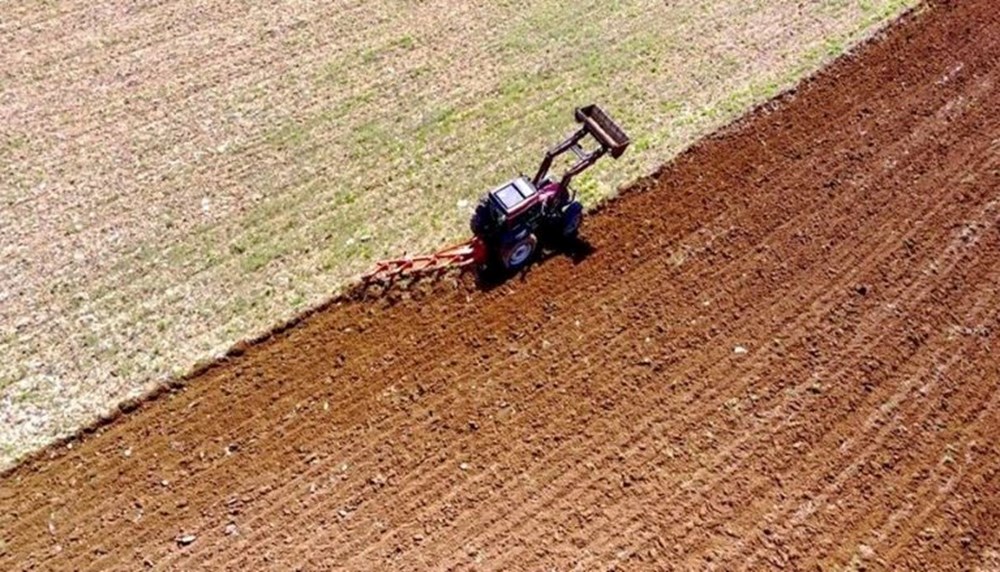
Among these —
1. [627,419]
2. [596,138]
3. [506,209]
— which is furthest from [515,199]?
[627,419]

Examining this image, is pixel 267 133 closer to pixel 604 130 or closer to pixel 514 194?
pixel 514 194

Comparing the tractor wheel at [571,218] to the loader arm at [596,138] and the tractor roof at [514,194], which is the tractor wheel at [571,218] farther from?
the tractor roof at [514,194]

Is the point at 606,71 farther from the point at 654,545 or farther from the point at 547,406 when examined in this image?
the point at 654,545

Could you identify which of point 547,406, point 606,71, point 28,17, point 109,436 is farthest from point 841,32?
point 28,17

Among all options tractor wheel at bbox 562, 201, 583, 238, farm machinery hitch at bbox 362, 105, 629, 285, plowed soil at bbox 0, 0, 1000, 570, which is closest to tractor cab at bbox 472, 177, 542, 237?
farm machinery hitch at bbox 362, 105, 629, 285

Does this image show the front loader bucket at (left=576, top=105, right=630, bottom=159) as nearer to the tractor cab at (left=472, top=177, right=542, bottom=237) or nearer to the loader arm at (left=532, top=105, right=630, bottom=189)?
the loader arm at (left=532, top=105, right=630, bottom=189)

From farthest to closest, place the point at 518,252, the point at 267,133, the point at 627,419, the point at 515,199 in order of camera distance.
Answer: the point at 267,133 → the point at 518,252 → the point at 515,199 → the point at 627,419
